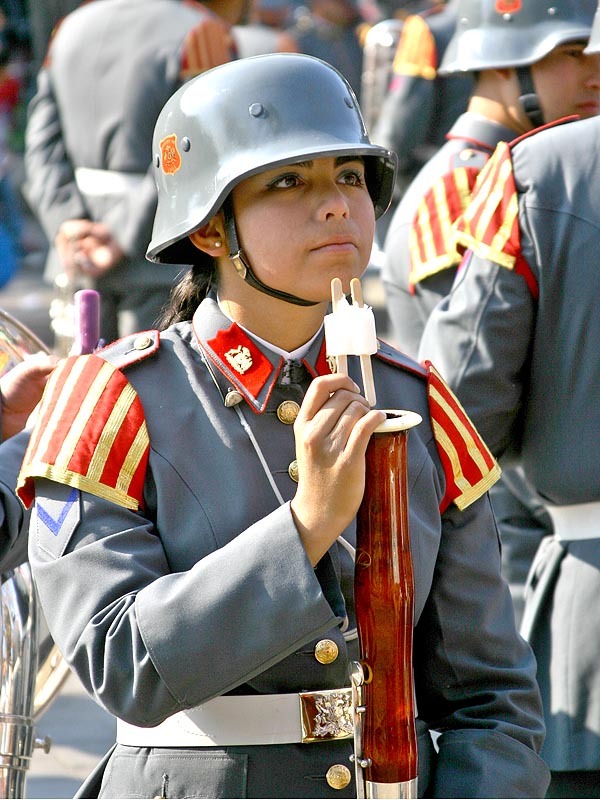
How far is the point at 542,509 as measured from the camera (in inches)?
180

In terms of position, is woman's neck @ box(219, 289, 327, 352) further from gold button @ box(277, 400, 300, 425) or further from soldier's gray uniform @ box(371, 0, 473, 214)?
soldier's gray uniform @ box(371, 0, 473, 214)

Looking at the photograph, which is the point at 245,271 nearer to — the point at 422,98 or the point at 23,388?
the point at 23,388

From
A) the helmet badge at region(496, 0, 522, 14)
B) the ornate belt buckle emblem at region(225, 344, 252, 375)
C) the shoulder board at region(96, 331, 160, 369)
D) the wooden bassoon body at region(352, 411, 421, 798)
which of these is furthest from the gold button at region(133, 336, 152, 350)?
the helmet badge at region(496, 0, 522, 14)

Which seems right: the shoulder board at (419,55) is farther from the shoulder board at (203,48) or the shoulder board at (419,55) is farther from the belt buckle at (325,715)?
the belt buckle at (325,715)

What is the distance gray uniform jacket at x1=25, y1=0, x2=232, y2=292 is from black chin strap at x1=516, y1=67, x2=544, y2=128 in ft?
7.42

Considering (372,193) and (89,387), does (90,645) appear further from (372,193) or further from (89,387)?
(372,193)

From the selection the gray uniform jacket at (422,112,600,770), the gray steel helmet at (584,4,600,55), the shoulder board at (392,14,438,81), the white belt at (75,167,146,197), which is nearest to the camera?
the gray uniform jacket at (422,112,600,770)

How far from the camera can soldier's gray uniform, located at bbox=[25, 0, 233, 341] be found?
21.1 ft

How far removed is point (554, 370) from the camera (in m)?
3.50

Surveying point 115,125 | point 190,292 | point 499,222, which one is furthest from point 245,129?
point 115,125

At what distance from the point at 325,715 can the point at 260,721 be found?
0.10 m

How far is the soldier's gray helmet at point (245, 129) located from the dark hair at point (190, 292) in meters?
0.12

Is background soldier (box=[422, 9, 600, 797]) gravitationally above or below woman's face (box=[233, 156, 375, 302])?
below

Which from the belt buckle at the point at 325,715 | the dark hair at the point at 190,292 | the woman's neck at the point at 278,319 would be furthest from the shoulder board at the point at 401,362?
the belt buckle at the point at 325,715
